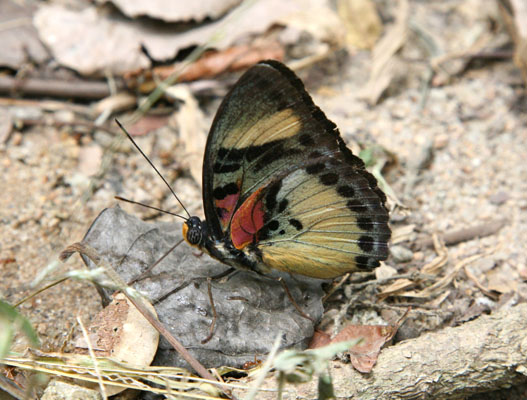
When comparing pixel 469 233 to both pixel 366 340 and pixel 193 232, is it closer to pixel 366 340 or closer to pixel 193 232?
pixel 366 340

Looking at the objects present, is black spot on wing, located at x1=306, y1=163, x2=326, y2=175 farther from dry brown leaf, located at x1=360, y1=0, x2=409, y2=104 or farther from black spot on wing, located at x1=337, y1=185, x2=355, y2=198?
dry brown leaf, located at x1=360, y1=0, x2=409, y2=104

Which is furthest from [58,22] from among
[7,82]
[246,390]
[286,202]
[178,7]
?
[246,390]

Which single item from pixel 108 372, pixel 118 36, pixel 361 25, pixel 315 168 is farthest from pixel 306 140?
pixel 361 25

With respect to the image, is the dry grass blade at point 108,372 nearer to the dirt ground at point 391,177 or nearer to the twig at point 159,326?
the twig at point 159,326

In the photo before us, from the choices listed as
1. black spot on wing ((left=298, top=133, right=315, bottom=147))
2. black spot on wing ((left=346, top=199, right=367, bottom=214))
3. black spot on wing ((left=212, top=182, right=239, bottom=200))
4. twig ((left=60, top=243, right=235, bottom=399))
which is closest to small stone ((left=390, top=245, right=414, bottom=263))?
black spot on wing ((left=346, top=199, right=367, bottom=214))

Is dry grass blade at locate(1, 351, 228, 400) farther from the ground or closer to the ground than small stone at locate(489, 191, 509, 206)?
farther from the ground

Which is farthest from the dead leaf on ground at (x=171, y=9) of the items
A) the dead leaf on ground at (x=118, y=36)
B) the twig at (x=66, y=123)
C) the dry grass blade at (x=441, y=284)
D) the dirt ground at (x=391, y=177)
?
the dry grass blade at (x=441, y=284)

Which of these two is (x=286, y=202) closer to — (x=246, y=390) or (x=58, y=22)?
(x=246, y=390)
